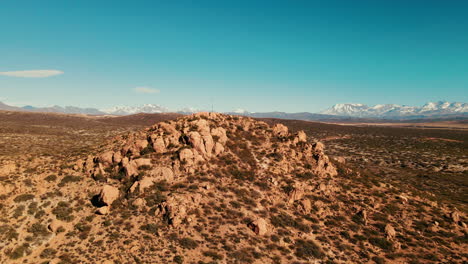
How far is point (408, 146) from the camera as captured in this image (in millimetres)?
119000

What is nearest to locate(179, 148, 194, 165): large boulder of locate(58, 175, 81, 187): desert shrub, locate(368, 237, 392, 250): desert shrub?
locate(58, 175, 81, 187): desert shrub

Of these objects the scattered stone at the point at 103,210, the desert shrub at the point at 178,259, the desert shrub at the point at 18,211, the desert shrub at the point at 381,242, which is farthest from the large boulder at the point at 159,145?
the desert shrub at the point at 381,242

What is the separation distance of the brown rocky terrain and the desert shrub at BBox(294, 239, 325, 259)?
14cm

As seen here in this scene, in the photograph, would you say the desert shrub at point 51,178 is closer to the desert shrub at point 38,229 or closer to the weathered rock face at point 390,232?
the desert shrub at point 38,229

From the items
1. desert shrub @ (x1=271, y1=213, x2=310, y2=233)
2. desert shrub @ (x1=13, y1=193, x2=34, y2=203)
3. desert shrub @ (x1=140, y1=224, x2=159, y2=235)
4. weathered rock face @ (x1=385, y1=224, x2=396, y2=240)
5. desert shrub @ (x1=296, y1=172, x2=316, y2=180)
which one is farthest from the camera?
desert shrub @ (x1=296, y1=172, x2=316, y2=180)

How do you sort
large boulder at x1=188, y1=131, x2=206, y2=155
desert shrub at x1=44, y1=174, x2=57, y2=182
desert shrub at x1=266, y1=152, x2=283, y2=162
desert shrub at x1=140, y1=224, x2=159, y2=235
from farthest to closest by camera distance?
desert shrub at x1=266, y1=152, x2=283, y2=162
large boulder at x1=188, y1=131, x2=206, y2=155
desert shrub at x1=44, y1=174, x2=57, y2=182
desert shrub at x1=140, y1=224, x2=159, y2=235

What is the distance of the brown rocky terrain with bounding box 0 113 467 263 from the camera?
89.5ft

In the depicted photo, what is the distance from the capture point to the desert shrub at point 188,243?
1083 inches

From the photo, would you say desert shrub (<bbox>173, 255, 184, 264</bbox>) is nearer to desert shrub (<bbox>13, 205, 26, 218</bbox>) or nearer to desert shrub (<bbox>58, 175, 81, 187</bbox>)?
desert shrub (<bbox>13, 205, 26, 218</bbox>)

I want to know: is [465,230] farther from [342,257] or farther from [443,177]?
[443,177]

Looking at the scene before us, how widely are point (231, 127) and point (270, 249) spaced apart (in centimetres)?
3371

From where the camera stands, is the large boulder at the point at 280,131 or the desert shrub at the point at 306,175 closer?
the desert shrub at the point at 306,175

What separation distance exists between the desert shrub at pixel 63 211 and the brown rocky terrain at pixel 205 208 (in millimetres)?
175

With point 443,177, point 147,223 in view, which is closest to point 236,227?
point 147,223
